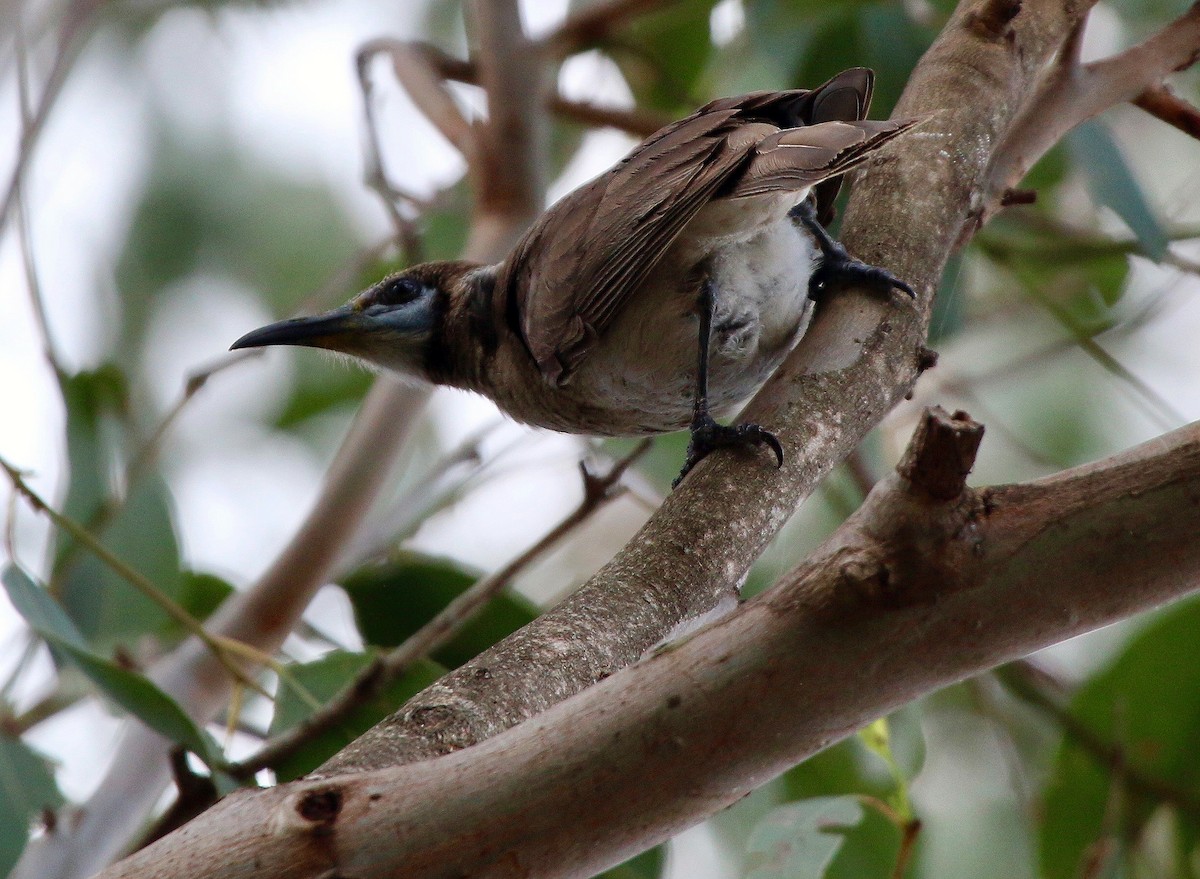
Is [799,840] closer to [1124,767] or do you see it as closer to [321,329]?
[1124,767]

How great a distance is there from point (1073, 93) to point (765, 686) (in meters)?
1.53

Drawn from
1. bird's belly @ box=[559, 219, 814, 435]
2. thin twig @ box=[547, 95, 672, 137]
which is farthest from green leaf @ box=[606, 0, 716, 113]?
bird's belly @ box=[559, 219, 814, 435]

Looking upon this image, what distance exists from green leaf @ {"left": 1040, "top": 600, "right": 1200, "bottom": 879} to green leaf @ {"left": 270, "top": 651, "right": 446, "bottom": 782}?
1516mm

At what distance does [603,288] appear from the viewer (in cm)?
223

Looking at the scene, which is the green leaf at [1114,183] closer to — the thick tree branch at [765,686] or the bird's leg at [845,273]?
the bird's leg at [845,273]

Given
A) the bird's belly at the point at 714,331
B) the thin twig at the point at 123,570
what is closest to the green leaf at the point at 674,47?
the bird's belly at the point at 714,331

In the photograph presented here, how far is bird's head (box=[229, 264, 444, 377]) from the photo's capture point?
2.84 m

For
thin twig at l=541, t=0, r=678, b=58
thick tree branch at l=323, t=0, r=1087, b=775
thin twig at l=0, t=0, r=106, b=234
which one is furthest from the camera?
thin twig at l=541, t=0, r=678, b=58

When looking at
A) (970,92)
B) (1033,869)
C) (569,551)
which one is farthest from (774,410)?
(569,551)

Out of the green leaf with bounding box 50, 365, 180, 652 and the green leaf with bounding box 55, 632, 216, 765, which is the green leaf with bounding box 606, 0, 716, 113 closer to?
the green leaf with bounding box 50, 365, 180, 652

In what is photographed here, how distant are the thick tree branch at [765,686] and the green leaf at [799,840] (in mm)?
819

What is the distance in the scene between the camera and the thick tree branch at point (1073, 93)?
219cm

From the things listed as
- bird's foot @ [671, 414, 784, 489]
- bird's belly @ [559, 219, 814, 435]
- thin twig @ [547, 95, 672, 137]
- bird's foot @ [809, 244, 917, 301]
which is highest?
thin twig @ [547, 95, 672, 137]

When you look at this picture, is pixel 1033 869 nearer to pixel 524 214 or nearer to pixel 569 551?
pixel 524 214
